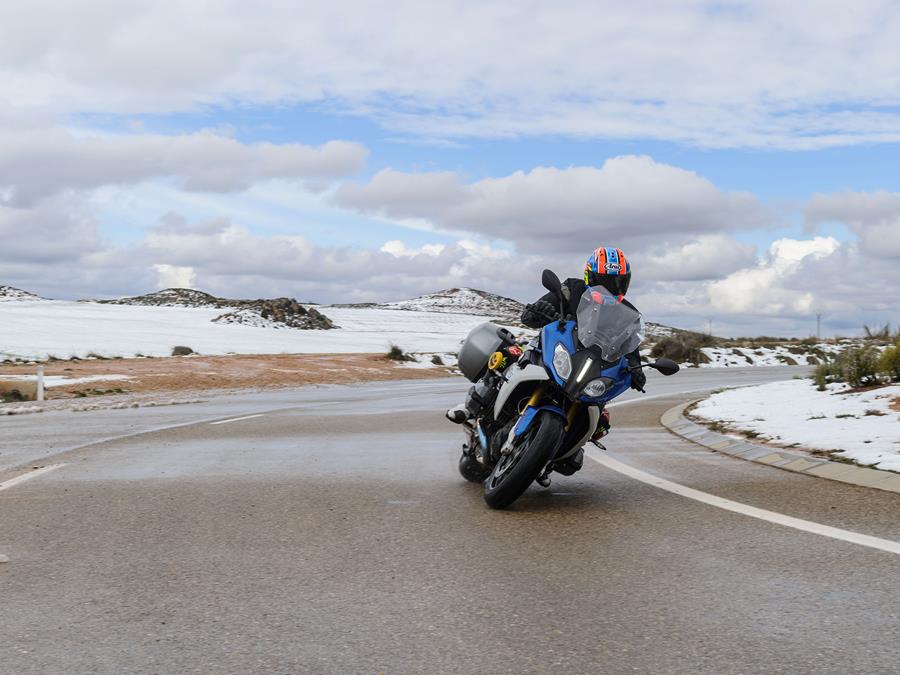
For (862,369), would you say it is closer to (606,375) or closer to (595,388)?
(606,375)

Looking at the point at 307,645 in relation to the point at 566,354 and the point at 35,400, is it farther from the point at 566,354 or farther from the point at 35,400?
the point at 35,400

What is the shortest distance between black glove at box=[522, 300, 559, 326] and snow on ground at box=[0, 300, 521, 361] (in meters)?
35.5

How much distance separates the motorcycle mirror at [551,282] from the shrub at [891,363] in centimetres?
825

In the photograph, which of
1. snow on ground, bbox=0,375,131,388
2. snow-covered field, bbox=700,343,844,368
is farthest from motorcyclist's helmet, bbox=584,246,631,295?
snow-covered field, bbox=700,343,844,368

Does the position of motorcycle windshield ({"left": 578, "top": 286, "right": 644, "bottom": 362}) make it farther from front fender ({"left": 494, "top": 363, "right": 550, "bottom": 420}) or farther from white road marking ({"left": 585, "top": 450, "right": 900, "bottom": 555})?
white road marking ({"left": 585, "top": 450, "right": 900, "bottom": 555})

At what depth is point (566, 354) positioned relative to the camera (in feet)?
22.5

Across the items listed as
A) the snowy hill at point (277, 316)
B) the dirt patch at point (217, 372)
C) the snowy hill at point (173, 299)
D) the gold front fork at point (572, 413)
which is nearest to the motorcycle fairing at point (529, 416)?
the gold front fork at point (572, 413)

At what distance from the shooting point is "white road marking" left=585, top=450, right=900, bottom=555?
5.63 metres

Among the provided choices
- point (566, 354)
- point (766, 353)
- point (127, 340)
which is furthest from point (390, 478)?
point (127, 340)

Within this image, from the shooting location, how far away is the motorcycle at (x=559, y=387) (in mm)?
6707

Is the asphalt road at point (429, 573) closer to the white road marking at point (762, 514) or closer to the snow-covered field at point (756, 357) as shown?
the white road marking at point (762, 514)

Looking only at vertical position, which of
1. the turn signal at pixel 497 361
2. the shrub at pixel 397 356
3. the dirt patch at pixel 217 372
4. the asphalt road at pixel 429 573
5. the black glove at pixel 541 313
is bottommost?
the dirt patch at pixel 217 372

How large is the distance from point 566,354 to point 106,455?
6.09 metres

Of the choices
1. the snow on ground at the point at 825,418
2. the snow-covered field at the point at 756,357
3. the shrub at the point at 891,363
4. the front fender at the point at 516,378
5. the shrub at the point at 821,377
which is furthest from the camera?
the snow-covered field at the point at 756,357
